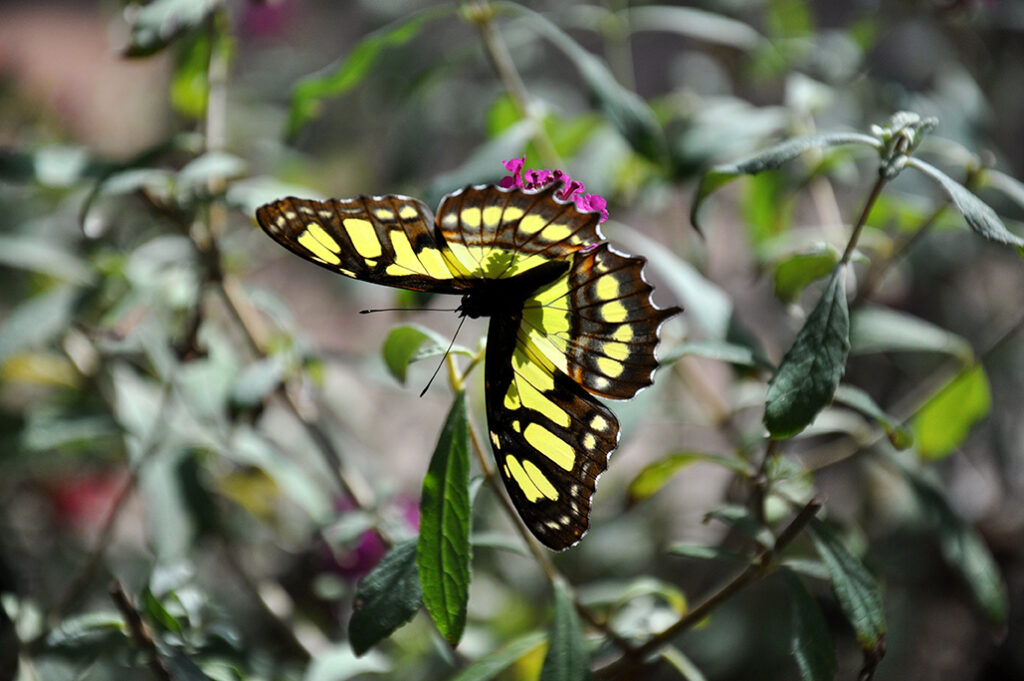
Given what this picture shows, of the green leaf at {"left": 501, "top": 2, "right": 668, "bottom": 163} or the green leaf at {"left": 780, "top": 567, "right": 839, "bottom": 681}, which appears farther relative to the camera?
the green leaf at {"left": 501, "top": 2, "right": 668, "bottom": 163}

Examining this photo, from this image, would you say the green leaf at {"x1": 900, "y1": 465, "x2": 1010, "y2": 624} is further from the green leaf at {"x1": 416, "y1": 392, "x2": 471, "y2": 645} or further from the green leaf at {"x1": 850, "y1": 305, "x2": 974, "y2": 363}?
the green leaf at {"x1": 416, "y1": 392, "x2": 471, "y2": 645}

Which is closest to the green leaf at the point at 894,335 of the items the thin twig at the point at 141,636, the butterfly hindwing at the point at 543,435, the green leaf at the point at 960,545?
the green leaf at the point at 960,545

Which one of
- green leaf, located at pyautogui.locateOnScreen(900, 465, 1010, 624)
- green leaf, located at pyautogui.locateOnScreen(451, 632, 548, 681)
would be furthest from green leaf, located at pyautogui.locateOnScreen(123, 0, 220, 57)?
green leaf, located at pyautogui.locateOnScreen(900, 465, 1010, 624)

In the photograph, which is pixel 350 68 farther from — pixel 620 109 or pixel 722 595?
pixel 722 595

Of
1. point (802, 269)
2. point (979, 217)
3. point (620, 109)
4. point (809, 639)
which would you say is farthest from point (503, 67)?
point (809, 639)

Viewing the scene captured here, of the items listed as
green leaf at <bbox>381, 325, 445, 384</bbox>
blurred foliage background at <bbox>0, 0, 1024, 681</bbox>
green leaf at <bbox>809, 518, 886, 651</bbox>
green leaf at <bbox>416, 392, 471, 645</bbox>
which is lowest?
blurred foliage background at <bbox>0, 0, 1024, 681</bbox>

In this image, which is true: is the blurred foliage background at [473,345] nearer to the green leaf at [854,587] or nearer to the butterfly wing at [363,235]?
the green leaf at [854,587]

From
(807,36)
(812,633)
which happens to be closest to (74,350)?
(812,633)

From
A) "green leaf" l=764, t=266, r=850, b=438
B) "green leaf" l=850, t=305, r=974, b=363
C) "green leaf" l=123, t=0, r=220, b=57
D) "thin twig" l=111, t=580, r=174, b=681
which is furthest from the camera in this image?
"green leaf" l=850, t=305, r=974, b=363
